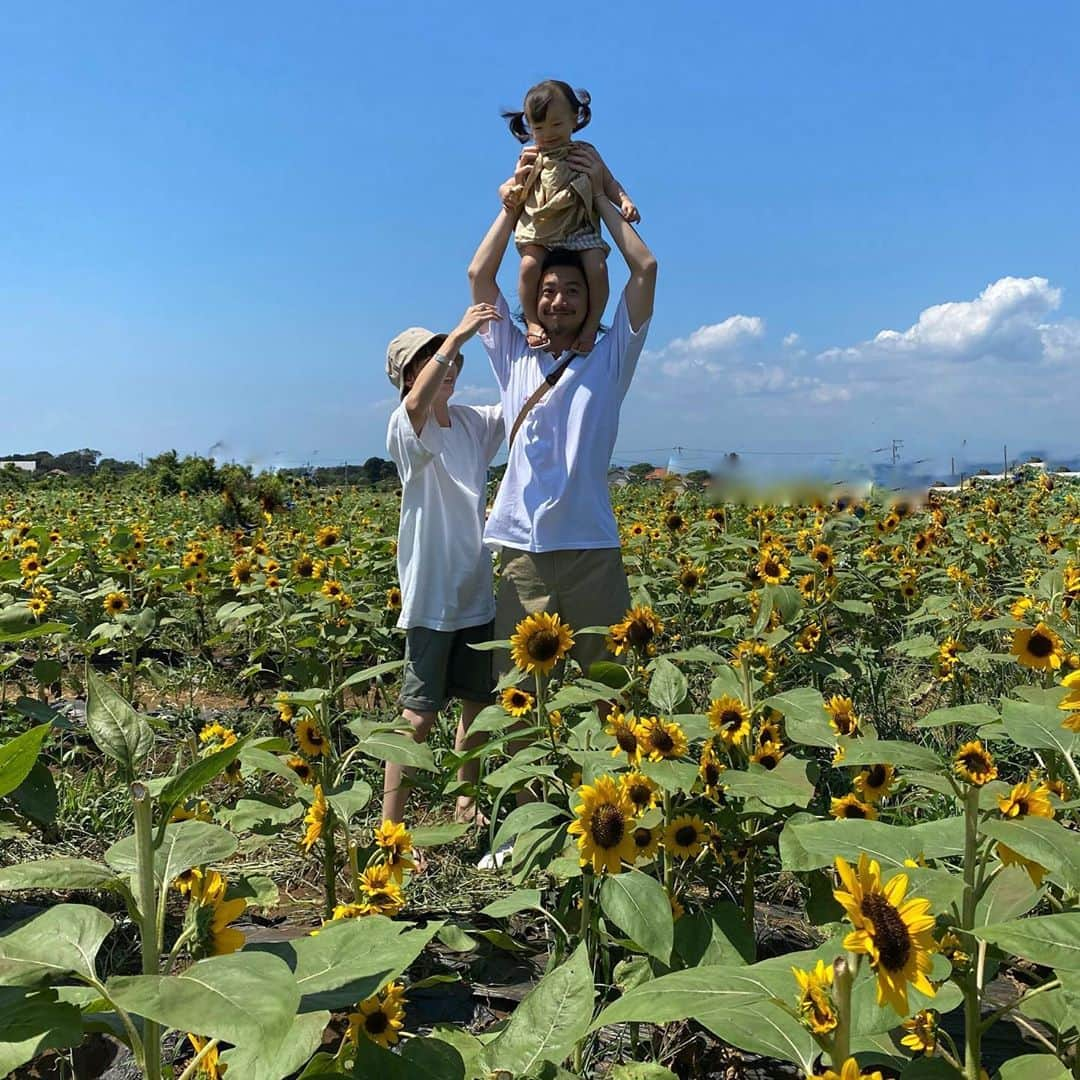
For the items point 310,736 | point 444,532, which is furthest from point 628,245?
point 310,736

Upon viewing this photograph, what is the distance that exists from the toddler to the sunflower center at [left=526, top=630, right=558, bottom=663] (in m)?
1.00

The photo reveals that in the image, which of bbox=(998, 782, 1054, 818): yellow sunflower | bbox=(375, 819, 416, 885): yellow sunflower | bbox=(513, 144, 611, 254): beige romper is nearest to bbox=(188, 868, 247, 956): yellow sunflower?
bbox=(375, 819, 416, 885): yellow sunflower

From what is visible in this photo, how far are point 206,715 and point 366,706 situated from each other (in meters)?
0.69

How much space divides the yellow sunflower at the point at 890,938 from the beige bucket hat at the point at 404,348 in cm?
233

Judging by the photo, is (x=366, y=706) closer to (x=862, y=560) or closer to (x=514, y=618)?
(x=514, y=618)

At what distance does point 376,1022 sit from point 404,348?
207 centimetres

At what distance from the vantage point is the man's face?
2.82m

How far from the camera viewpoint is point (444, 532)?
115 inches

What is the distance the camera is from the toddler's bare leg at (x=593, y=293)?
2840mm

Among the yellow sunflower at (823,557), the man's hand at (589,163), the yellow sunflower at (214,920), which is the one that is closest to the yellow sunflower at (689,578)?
the yellow sunflower at (823,557)

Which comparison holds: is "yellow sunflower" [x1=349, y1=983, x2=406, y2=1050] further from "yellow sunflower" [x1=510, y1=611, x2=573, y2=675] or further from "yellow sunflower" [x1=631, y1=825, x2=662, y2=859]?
"yellow sunflower" [x1=510, y1=611, x2=573, y2=675]

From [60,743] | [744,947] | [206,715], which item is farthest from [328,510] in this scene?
[744,947]

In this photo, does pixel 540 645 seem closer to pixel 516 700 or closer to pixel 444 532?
pixel 516 700

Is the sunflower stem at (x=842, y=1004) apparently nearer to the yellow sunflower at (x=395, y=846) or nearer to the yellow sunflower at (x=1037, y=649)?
the yellow sunflower at (x=395, y=846)
